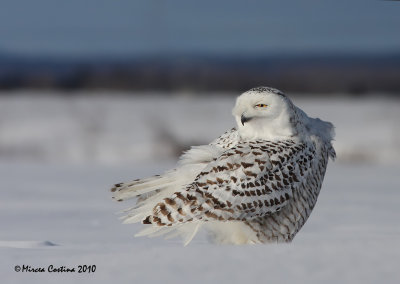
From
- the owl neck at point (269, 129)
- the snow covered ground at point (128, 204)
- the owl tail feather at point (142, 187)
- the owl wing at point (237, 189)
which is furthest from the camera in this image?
the owl neck at point (269, 129)

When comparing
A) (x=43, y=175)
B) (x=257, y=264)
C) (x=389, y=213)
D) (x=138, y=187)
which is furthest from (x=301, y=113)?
(x=43, y=175)

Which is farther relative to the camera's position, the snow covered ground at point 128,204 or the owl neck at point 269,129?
the owl neck at point 269,129

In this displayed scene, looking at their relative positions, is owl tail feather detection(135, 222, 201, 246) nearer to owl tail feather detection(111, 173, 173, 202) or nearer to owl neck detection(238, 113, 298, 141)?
owl tail feather detection(111, 173, 173, 202)

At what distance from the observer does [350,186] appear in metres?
8.88

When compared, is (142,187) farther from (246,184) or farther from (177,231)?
(246,184)

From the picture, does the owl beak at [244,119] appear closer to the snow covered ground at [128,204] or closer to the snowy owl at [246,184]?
the snowy owl at [246,184]

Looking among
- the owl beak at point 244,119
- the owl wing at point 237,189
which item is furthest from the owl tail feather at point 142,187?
the owl beak at point 244,119

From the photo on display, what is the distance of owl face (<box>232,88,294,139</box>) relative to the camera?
426 cm

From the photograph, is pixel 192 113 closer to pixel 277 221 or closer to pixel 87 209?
pixel 87 209

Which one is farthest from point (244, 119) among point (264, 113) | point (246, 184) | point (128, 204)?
point (128, 204)

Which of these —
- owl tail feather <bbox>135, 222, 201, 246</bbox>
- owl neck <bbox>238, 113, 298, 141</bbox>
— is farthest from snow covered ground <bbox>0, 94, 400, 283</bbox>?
owl neck <bbox>238, 113, 298, 141</bbox>

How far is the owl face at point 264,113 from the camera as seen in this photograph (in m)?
4.26

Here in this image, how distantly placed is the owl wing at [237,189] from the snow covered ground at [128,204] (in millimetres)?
272

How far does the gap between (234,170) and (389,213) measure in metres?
2.83
